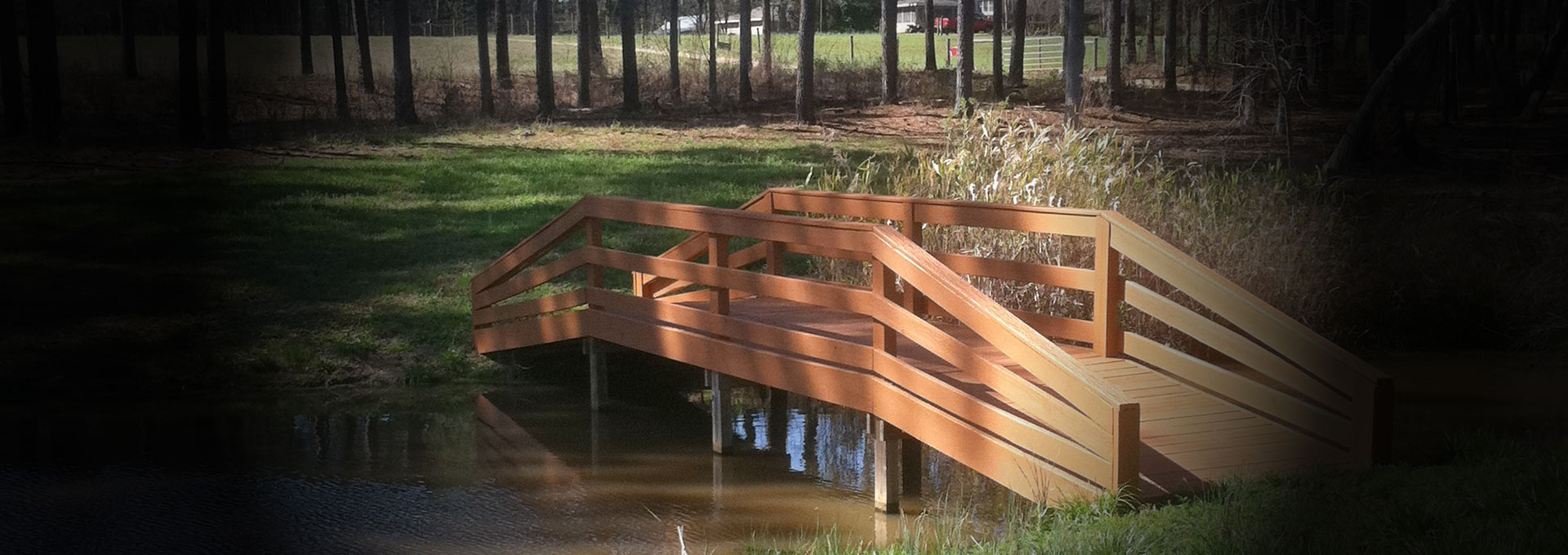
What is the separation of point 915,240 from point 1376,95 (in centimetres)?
541

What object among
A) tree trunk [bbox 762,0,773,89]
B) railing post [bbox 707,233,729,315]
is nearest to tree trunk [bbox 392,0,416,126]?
tree trunk [bbox 762,0,773,89]

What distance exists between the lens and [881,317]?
4.79 m

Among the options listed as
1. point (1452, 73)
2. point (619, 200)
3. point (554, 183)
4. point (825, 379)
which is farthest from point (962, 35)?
point (825, 379)

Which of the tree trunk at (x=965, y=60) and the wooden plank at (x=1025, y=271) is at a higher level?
the tree trunk at (x=965, y=60)

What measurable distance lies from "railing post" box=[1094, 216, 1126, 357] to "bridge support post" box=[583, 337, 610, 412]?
2.67 metres

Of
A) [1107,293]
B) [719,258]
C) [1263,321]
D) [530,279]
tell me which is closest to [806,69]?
[530,279]

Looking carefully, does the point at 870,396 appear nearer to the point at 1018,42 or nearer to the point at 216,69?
the point at 216,69

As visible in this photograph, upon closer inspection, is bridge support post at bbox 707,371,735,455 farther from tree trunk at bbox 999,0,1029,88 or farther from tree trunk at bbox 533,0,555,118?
tree trunk at bbox 999,0,1029,88

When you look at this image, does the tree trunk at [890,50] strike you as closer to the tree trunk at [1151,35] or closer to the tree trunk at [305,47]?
the tree trunk at [1151,35]

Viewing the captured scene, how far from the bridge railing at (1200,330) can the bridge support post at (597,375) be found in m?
1.55

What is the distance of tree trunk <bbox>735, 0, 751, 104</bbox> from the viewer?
15000 millimetres

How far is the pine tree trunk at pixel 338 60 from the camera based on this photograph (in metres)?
10.6

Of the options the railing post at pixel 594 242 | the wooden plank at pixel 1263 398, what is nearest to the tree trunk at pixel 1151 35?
the railing post at pixel 594 242

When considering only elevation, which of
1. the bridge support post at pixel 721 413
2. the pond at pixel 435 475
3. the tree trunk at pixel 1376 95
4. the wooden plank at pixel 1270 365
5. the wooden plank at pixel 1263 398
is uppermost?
the tree trunk at pixel 1376 95
